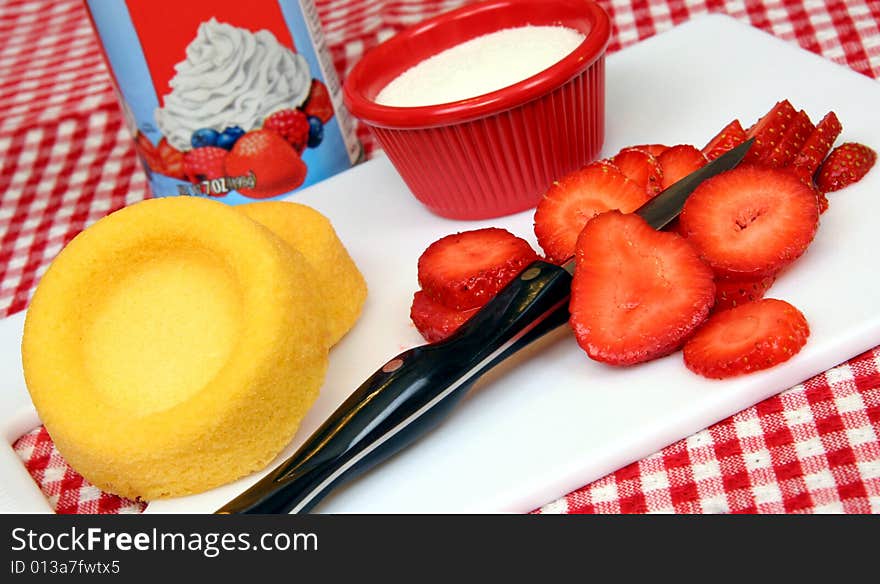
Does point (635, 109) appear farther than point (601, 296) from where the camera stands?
Yes

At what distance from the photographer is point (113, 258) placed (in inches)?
44.9

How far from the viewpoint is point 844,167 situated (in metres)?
1.21

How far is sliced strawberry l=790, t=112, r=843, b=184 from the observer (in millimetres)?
1211

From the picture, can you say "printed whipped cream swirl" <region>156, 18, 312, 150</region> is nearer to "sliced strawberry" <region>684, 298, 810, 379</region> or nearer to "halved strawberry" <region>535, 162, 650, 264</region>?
"halved strawberry" <region>535, 162, 650, 264</region>

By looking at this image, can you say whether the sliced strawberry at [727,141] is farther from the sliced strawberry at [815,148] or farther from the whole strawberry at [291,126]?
the whole strawberry at [291,126]

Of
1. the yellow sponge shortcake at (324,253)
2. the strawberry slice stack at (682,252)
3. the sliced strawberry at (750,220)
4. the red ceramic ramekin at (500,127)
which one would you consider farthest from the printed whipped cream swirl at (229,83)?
the sliced strawberry at (750,220)

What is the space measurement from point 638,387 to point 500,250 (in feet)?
0.77

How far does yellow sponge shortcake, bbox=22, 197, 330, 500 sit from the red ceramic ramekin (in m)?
0.27

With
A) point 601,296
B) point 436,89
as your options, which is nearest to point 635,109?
point 436,89

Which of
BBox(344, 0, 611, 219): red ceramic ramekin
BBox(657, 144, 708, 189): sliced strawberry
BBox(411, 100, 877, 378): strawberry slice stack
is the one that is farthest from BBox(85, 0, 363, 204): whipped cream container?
BBox(657, 144, 708, 189): sliced strawberry

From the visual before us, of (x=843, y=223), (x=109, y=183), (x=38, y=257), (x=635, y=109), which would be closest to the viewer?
(x=843, y=223)

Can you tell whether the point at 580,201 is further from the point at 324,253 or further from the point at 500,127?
the point at 324,253

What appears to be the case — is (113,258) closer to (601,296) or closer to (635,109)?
(601,296)

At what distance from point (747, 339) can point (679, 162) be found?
1.02 feet
